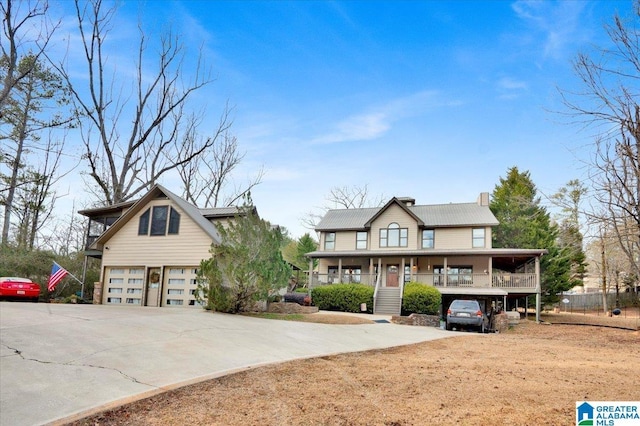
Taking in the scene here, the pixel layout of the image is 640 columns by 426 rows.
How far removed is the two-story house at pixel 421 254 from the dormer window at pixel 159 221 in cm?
1023

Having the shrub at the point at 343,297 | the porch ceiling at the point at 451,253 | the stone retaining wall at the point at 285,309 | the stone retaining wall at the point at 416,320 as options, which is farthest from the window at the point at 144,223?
the stone retaining wall at the point at 416,320

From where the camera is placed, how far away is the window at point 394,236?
29.3m

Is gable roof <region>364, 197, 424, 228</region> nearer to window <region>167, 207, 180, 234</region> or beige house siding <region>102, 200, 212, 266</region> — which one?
beige house siding <region>102, 200, 212, 266</region>

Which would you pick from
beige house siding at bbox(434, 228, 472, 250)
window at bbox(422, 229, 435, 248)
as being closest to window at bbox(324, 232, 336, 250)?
window at bbox(422, 229, 435, 248)

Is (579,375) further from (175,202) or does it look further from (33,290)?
(33,290)

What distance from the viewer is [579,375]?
7.05 m

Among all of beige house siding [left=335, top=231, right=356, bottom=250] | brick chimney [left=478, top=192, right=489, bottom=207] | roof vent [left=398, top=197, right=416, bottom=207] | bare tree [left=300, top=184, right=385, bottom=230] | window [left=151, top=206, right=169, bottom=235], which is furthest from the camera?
bare tree [left=300, top=184, right=385, bottom=230]

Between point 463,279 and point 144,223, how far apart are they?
19208mm

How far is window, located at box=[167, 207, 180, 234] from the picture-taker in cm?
2102

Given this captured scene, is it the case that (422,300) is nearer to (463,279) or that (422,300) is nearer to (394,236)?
(463,279)

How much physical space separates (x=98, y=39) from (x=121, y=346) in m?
25.0

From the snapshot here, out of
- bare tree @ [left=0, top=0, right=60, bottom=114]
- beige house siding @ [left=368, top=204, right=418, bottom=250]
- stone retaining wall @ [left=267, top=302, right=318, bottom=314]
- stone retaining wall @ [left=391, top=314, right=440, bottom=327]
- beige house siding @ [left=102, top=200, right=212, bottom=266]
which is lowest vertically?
stone retaining wall @ [left=391, top=314, right=440, bottom=327]

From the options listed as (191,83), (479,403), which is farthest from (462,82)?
(191,83)

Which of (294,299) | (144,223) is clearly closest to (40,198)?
(144,223)
